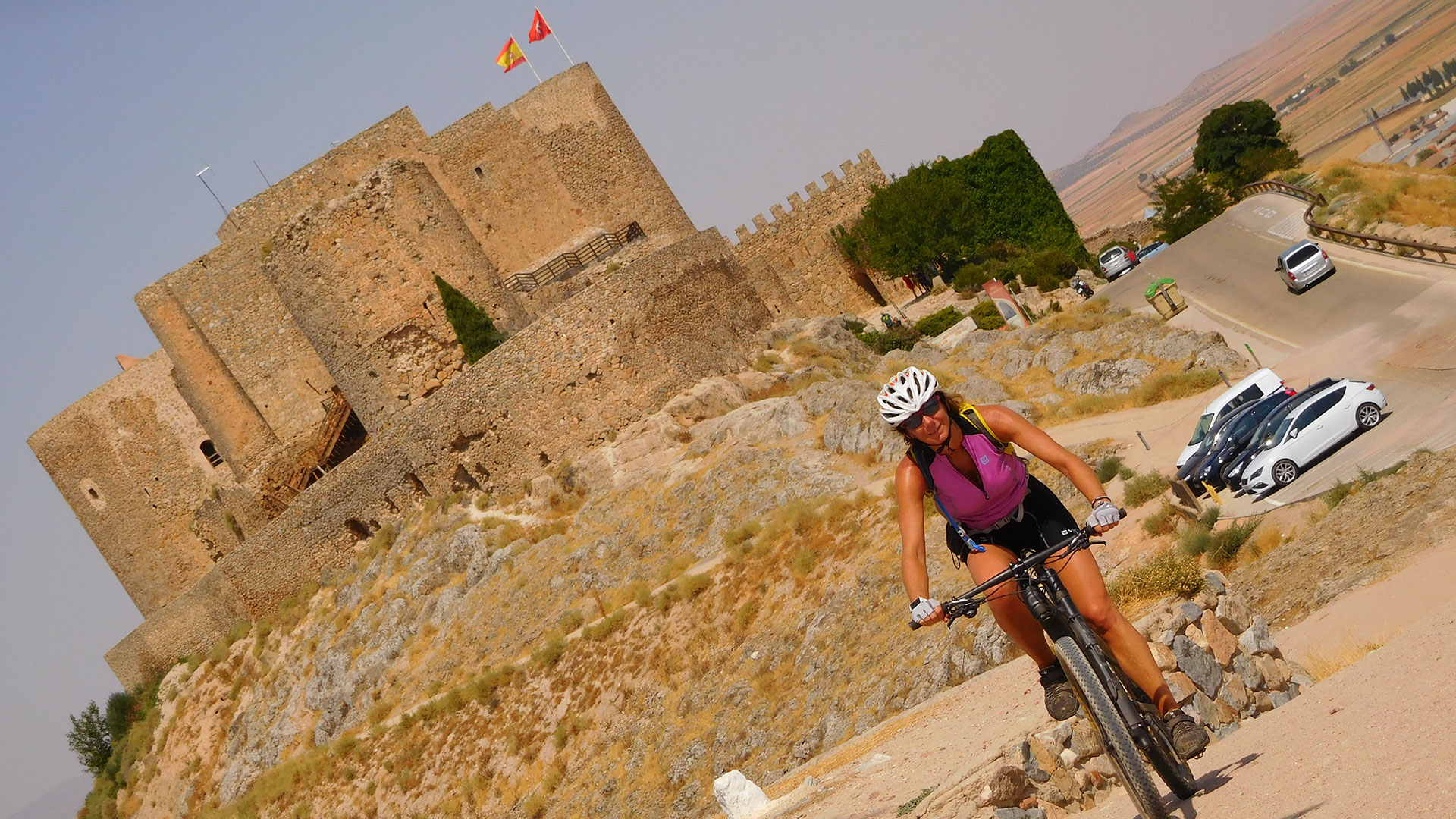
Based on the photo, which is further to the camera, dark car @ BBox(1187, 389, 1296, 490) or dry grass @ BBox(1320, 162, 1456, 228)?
dry grass @ BBox(1320, 162, 1456, 228)

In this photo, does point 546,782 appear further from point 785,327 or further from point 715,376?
point 785,327

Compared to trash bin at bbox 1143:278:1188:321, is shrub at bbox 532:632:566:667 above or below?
above

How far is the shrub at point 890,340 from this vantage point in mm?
34575

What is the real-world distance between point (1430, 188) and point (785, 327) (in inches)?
779

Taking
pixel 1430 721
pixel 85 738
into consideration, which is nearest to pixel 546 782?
pixel 1430 721

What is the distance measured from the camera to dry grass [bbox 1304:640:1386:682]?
27.2ft

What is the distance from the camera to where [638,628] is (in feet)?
64.9

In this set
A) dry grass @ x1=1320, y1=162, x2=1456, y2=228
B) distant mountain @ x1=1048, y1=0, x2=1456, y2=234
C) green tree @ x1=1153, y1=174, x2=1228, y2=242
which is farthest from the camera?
distant mountain @ x1=1048, y1=0, x2=1456, y2=234

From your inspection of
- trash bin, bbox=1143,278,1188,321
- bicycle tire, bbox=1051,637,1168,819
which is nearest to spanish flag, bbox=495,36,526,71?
trash bin, bbox=1143,278,1188,321

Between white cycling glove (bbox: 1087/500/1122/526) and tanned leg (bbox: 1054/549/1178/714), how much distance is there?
269mm

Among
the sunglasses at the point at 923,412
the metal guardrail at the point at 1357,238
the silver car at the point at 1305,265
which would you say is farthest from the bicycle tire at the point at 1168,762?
the silver car at the point at 1305,265

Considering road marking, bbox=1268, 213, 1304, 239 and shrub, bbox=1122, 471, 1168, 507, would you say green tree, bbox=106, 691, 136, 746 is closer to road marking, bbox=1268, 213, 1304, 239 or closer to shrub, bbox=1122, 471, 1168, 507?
shrub, bbox=1122, 471, 1168, 507

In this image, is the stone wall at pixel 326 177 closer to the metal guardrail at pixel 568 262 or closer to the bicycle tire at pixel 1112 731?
the metal guardrail at pixel 568 262

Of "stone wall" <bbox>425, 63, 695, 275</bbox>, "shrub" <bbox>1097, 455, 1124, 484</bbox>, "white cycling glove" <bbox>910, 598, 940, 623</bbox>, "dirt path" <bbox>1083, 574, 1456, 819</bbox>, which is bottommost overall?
"shrub" <bbox>1097, 455, 1124, 484</bbox>
